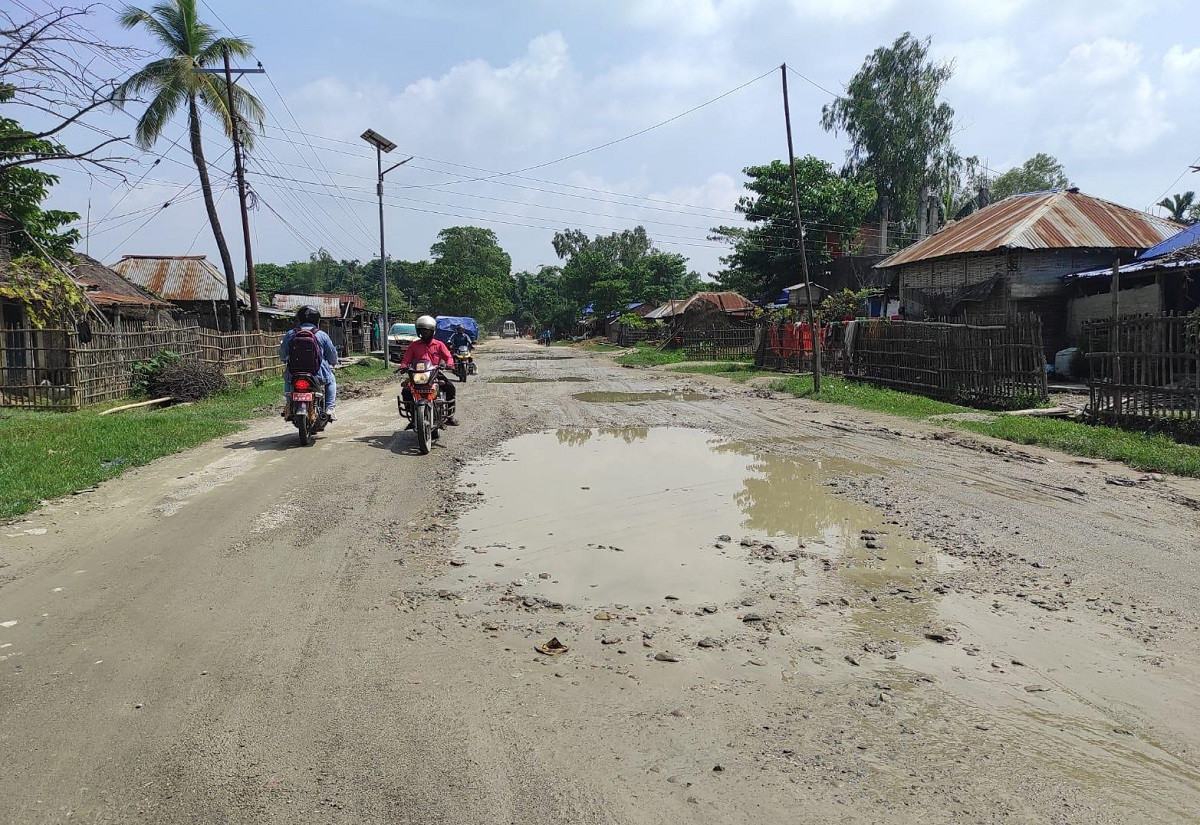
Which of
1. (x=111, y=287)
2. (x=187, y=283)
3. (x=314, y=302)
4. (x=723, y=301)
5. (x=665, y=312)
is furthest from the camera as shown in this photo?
(x=665, y=312)

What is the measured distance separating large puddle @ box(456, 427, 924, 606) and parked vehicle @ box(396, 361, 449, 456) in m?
0.85

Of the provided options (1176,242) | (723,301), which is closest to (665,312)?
(723,301)

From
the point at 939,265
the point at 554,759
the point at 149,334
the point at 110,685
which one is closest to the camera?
the point at 554,759

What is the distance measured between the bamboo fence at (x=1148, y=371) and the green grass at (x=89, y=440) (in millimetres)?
11919

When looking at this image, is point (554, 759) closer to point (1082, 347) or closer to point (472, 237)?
point (1082, 347)

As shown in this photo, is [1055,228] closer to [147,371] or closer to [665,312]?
[147,371]

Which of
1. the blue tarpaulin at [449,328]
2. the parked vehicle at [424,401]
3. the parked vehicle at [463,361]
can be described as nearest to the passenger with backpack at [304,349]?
the parked vehicle at [424,401]

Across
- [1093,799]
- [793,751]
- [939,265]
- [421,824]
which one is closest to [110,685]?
[421,824]

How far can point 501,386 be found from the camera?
67.0 feet

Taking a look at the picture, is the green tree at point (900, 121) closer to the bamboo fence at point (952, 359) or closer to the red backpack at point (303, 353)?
the bamboo fence at point (952, 359)

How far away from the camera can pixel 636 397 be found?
1705 cm

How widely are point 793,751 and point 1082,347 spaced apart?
64.0ft

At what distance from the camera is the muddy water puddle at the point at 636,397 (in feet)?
53.5

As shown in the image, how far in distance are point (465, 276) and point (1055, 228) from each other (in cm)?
6194
